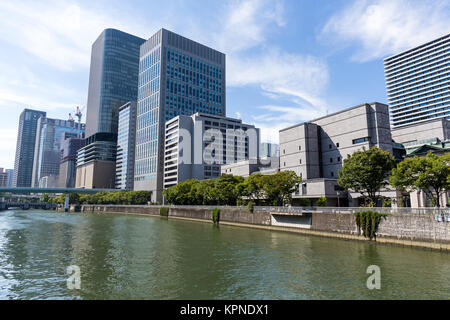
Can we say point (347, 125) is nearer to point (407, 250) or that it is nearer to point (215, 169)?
point (407, 250)

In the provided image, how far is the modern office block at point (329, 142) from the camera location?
73562mm

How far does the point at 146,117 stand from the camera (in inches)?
7224

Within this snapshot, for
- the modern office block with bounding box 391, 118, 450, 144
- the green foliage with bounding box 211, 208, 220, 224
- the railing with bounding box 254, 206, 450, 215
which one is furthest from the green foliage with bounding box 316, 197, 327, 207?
the modern office block with bounding box 391, 118, 450, 144

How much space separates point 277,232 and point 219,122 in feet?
368

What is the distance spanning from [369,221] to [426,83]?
189 metres

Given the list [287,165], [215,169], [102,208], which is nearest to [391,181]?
[287,165]

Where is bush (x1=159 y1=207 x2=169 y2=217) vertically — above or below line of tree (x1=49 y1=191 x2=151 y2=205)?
below

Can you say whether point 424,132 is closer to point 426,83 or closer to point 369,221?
point 369,221

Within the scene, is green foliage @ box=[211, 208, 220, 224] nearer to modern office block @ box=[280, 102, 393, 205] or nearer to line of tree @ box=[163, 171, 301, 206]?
line of tree @ box=[163, 171, 301, 206]

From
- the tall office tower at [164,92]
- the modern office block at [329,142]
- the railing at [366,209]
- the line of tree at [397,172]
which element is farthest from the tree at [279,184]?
the tall office tower at [164,92]

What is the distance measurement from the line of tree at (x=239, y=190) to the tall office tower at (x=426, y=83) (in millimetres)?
145759

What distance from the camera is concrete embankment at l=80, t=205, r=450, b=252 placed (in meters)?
36.0

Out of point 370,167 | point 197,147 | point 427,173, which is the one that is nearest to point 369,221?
point 427,173

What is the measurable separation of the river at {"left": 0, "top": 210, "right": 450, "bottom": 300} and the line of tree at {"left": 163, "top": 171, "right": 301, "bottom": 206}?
27.9 m
